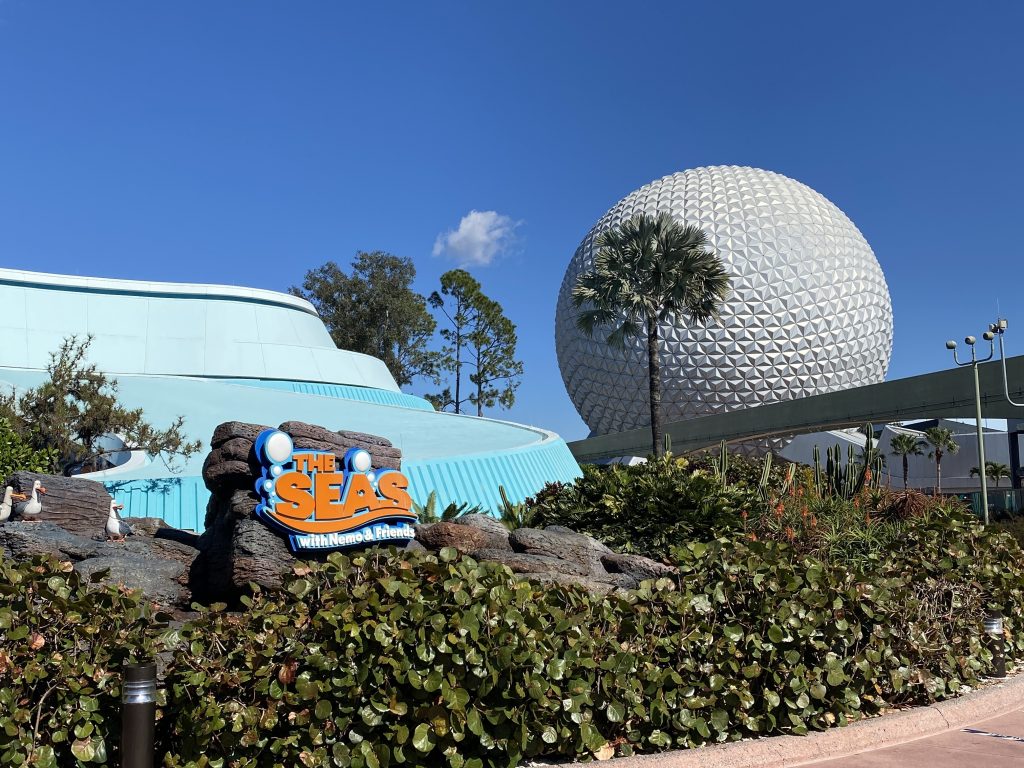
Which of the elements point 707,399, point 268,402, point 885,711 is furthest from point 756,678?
point 707,399

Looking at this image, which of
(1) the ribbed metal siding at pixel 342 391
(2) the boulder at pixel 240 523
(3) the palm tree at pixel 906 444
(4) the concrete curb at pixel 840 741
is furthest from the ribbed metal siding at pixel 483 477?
(3) the palm tree at pixel 906 444

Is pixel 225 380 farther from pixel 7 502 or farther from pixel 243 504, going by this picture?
pixel 243 504

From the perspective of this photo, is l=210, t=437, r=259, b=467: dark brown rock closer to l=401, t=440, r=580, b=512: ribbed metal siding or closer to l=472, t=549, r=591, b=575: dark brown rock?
l=472, t=549, r=591, b=575: dark brown rock

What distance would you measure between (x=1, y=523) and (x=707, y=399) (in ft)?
102

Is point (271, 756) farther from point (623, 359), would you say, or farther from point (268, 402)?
point (623, 359)

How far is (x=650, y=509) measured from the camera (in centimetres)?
1152

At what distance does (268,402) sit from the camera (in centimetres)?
1888

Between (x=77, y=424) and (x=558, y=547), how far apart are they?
11.3 metres

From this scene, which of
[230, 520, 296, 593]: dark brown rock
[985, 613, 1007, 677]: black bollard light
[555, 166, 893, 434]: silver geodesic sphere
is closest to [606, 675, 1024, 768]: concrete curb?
[985, 613, 1007, 677]: black bollard light

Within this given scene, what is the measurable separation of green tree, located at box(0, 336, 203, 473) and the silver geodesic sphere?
23.4 m

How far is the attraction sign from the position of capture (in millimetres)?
8562

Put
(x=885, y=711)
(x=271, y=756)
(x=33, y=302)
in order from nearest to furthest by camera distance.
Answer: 1. (x=271, y=756)
2. (x=885, y=711)
3. (x=33, y=302)

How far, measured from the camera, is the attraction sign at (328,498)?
28.1 feet

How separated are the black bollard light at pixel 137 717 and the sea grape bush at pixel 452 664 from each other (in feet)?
0.70
